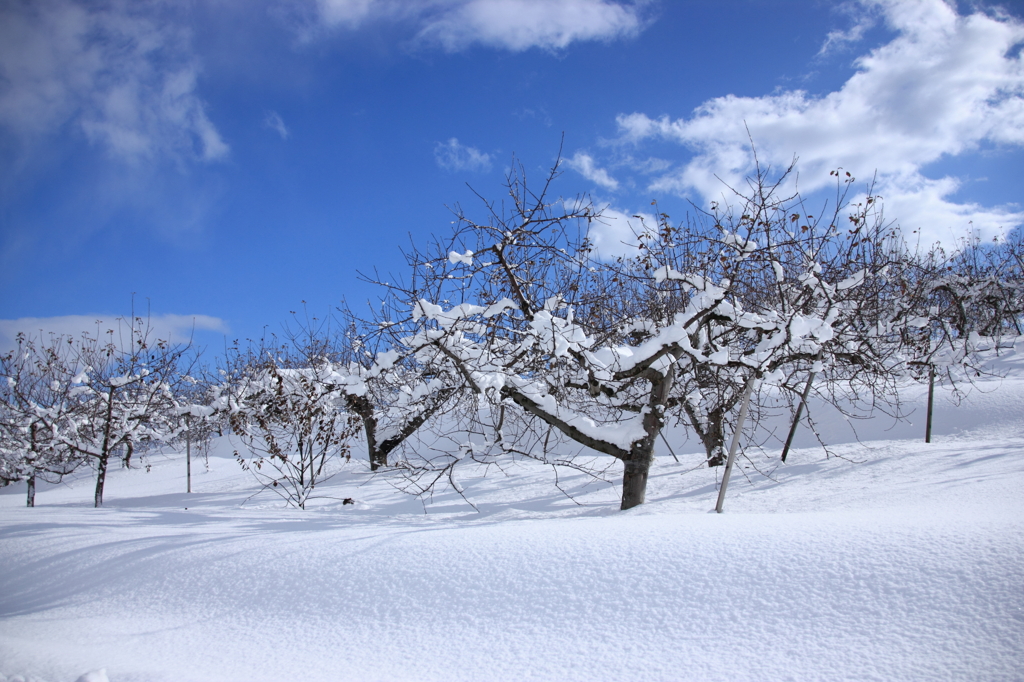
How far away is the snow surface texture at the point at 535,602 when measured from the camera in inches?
77.1

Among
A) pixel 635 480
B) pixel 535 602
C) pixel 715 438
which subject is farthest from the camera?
pixel 715 438

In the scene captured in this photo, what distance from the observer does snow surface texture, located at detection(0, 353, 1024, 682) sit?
196 centimetres

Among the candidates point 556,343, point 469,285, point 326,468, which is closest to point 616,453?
point 556,343

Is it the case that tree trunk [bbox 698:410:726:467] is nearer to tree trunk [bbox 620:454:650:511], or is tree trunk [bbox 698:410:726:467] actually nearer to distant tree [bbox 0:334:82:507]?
tree trunk [bbox 620:454:650:511]

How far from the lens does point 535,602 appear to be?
238 cm

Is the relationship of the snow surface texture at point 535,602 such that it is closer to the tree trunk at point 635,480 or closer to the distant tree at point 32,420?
the tree trunk at point 635,480

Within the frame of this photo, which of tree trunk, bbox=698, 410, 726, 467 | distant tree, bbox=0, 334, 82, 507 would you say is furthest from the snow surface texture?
distant tree, bbox=0, 334, 82, 507

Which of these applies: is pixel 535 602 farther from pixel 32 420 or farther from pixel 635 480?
pixel 32 420

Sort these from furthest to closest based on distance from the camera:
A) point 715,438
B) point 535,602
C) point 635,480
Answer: point 715,438 < point 635,480 < point 535,602

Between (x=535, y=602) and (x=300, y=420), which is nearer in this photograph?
(x=535, y=602)

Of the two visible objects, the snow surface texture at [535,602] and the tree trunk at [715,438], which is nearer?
the snow surface texture at [535,602]

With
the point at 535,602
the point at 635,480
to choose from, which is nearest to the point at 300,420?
the point at 635,480

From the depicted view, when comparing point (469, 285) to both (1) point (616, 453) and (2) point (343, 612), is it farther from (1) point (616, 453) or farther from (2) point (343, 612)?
(2) point (343, 612)

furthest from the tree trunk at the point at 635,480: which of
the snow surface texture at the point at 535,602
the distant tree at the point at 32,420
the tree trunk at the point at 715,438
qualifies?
the distant tree at the point at 32,420
